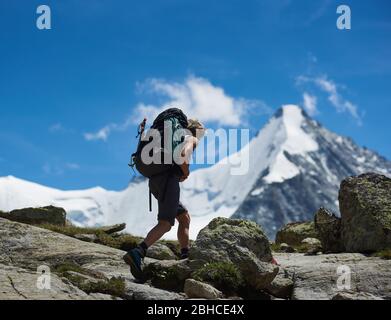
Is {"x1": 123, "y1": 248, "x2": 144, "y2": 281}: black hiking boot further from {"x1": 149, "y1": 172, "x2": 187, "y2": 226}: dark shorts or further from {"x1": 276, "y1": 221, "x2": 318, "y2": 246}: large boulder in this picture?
{"x1": 276, "y1": 221, "x2": 318, "y2": 246}: large boulder

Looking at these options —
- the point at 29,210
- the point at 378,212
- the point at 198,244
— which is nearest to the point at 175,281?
the point at 198,244

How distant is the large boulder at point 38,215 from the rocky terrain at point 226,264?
4.36 meters

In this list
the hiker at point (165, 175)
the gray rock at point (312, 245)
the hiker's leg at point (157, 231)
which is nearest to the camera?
the hiker at point (165, 175)

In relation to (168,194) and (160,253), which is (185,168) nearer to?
(168,194)

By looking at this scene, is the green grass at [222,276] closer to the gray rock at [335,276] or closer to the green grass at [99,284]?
the gray rock at [335,276]

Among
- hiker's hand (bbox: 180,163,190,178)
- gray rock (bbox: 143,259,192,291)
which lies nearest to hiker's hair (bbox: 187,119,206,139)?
hiker's hand (bbox: 180,163,190,178)

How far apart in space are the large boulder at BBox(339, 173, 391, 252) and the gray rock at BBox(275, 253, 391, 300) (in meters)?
1.19

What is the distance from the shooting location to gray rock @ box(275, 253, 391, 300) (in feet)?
42.6

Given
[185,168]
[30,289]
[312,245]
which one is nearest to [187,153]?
[185,168]

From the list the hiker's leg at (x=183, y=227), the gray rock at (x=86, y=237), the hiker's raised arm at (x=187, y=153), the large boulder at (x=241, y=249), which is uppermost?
the hiker's raised arm at (x=187, y=153)

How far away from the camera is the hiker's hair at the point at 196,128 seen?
48.7ft

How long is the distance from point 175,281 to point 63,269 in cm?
224

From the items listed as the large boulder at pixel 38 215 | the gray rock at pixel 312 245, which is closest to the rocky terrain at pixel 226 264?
the gray rock at pixel 312 245
